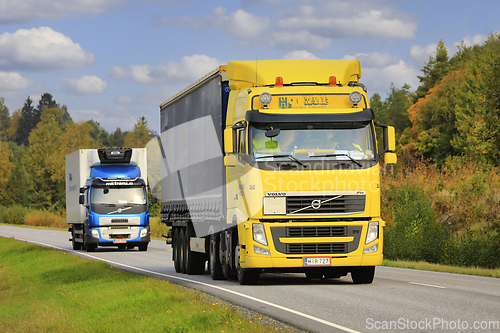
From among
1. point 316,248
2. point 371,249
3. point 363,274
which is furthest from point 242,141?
point 363,274

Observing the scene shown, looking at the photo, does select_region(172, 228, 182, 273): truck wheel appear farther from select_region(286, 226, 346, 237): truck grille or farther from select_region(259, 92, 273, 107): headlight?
select_region(259, 92, 273, 107): headlight

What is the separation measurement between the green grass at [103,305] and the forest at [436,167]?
36.3 feet

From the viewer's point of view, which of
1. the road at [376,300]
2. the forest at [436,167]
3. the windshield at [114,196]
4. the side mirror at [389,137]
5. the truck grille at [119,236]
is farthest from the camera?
the truck grille at [119,236]

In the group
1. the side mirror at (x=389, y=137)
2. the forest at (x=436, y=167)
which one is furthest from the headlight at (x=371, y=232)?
the forest at (x=436, y=167)

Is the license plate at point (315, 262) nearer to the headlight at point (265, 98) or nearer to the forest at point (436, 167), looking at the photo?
the headlight at point (265, 98)

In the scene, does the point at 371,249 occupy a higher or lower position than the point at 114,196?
lower

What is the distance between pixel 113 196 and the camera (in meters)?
30.3

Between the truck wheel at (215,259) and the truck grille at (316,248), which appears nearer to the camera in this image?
the truck grille at (316,248)

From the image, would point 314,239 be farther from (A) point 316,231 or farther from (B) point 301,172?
(B) point 301,172

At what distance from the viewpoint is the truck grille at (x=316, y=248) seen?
1324cm

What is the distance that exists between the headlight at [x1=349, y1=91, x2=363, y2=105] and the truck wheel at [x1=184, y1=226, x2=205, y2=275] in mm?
6329

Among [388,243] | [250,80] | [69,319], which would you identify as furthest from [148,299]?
[388,243]

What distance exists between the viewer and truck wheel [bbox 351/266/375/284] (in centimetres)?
1434

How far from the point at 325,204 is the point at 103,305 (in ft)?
15.1
